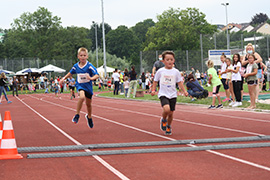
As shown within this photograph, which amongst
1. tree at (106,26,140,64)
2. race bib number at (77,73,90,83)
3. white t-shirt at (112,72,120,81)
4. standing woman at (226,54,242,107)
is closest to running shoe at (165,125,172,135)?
race bib number at (77,73,90,83)

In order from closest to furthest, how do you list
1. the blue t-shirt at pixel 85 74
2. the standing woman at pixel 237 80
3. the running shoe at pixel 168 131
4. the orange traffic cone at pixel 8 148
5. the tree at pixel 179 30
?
the orange traffic cone at pixel 8 148 → the running shoe at pixel 168 131 → the blue t-shirt at pixel 85 74 → the standing woman at pixel 237 80 → the tree at pixel 179 30

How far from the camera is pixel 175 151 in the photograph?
6.89 m

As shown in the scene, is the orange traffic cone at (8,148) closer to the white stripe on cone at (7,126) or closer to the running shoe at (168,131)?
the white stripe on cone at (7,126)

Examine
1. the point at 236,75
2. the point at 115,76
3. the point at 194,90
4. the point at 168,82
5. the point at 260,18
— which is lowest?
the point at 194,90

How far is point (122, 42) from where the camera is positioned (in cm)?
12038

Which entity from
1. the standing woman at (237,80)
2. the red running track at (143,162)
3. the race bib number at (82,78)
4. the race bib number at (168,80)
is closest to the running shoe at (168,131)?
the red running track at (143,162)

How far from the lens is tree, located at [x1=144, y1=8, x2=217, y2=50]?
80.8 m

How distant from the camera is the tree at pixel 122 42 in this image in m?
119

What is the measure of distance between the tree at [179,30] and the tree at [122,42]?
3415 cm

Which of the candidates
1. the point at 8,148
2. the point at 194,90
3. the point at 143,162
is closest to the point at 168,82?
the point at 143,162

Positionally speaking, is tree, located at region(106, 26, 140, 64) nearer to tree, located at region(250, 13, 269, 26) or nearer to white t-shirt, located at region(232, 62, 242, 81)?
tree, located at region(250, 13, 269, 26)

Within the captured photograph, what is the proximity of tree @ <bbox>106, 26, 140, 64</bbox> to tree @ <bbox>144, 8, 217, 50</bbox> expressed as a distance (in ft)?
112

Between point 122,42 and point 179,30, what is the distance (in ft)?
134

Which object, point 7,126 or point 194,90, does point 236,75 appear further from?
point 7,126
